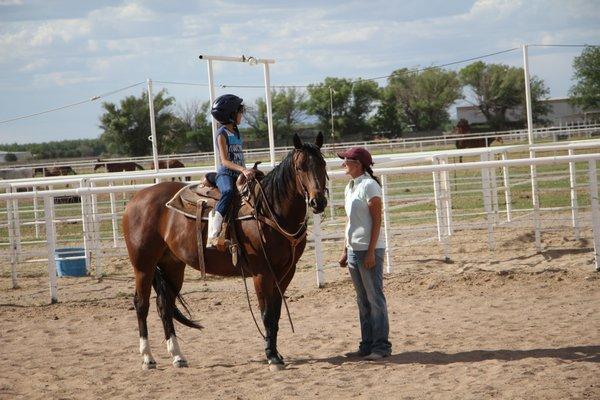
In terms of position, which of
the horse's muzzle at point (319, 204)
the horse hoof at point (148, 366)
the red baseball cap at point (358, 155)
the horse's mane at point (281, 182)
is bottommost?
the horse hoof at point (148, 366)

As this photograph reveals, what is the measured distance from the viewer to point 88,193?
405 inches

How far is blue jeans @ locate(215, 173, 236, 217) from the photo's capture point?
6.45 meters

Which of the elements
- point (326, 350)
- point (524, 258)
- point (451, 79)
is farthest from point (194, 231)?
point (451, 79)

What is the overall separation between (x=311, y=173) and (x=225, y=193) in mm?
933

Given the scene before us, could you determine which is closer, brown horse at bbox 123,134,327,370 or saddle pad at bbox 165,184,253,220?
brown horse at bbox 123,134,327,370

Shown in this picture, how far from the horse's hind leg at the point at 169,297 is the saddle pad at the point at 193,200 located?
601 millimetres

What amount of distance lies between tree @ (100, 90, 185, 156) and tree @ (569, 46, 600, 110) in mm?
34425

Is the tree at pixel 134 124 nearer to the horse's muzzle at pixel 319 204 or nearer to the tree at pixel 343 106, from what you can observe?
the tree at pixel 343 106

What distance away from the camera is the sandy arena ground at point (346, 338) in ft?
18.2

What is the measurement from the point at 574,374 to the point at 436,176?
5.25m

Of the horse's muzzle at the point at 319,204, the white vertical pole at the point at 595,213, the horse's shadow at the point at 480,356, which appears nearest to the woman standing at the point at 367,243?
→ the horse's shadow at the point at 480,356

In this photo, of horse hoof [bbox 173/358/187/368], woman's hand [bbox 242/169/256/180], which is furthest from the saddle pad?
horse hoof [bbox 173/358/187/368]

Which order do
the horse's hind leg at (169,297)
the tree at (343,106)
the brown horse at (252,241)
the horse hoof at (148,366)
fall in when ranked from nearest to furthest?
the brown horse at (252,241), the horse hoof at (148,366), the horse's hind leg at (169,297), the tree at (343,106)

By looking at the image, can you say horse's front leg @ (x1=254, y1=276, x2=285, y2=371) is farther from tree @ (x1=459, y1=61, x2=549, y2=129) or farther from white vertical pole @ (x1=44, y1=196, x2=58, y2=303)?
tree @ (x1=459, y1=61, x2=549, y2=129)
